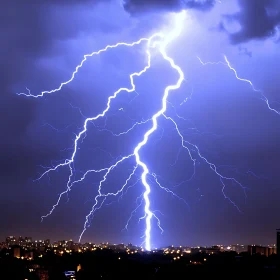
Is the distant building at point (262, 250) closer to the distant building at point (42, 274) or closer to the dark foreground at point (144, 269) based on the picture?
the dark foreground at point (144, 269)

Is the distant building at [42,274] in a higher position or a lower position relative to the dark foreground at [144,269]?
lower

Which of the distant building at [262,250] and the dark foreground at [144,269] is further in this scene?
the distant building at [262,250]

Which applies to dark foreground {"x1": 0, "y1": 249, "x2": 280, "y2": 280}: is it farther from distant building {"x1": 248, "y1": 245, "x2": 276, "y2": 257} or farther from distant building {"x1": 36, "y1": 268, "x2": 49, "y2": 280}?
distant building {"x1": 248, "y1": 245, "x2": 276, "y2": 257}

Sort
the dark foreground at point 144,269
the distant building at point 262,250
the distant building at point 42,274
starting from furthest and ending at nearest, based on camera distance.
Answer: the distant building at point 262,250 → the distant building at point 42,274 → the dark foreground at point 144,269

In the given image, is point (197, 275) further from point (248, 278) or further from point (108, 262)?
point (108, 262)

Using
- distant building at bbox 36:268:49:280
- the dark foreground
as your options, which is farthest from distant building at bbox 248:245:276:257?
distant building at bbox 36:268:49:280

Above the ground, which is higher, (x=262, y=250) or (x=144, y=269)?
(x=262, y=250)

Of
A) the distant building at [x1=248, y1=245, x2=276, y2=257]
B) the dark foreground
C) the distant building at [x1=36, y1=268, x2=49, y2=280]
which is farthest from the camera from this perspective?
the distant building at [x1=248, y1=245, x2=276, y2=257]

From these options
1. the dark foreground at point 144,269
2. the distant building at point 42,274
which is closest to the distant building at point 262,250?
the dark foreground at point 144,269

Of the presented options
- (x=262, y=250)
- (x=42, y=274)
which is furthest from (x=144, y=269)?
(x=262, y=250)

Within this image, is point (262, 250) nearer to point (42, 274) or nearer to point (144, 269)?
point (144, 269)

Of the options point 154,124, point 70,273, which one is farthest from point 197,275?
point 70,273
